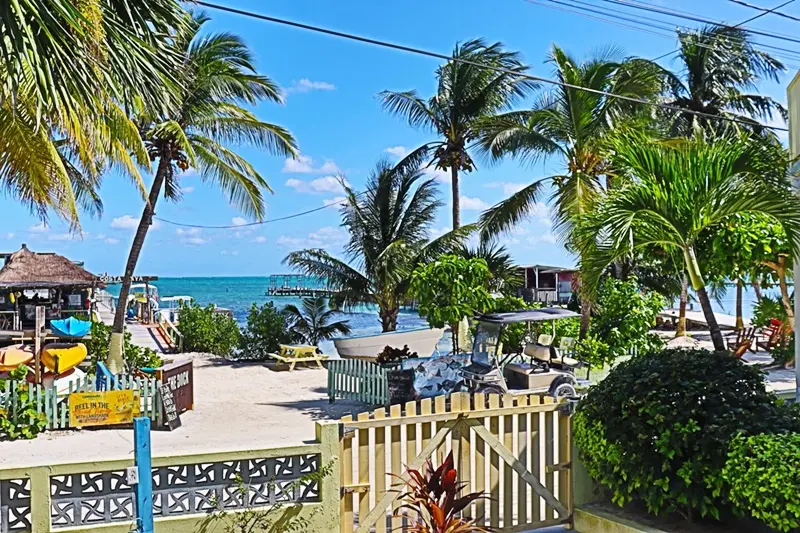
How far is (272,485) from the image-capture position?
507cm

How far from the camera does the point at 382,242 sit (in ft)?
70.8

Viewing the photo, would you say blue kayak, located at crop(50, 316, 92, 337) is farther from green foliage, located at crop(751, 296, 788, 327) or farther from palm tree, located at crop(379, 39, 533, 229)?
green foliage, located at crop(751, 296, 788, 327)

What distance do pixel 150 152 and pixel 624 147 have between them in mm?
13790

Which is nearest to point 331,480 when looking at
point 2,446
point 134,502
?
point 134,502

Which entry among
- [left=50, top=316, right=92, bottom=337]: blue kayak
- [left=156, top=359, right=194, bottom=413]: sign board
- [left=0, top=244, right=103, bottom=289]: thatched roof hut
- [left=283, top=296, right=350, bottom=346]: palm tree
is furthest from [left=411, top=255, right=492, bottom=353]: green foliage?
[left=0, top=244, right=103, bottom=289]: thatched roof hut

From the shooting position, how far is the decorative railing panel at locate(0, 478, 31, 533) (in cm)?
455

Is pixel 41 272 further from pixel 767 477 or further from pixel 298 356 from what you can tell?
pixel 767 477

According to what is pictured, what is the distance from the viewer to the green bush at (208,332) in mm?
23109

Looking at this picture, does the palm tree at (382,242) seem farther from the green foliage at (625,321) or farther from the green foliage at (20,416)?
the green foliage at (20,416)

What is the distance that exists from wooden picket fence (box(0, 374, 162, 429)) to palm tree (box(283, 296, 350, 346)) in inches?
442

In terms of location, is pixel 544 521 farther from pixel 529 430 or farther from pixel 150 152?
pixel 150 152

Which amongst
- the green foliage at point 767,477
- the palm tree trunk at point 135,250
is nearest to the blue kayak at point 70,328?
the palm tree trunk at point 135,250

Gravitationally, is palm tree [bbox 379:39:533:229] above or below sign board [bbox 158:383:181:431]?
above

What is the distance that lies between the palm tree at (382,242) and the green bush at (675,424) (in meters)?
15.0
